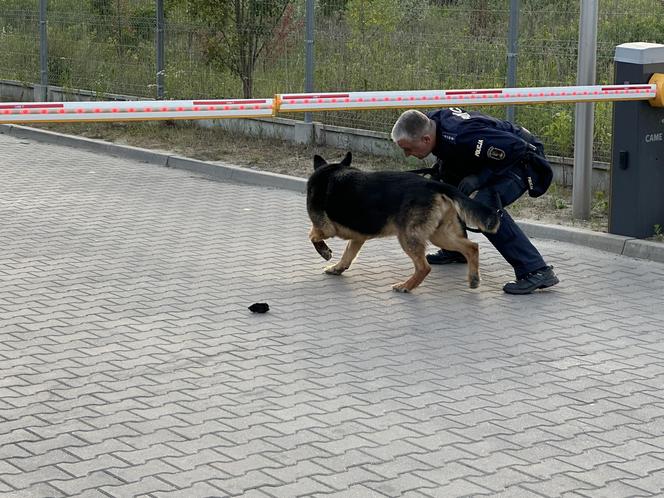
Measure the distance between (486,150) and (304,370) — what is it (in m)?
2.42

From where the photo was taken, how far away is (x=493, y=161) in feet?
26.4

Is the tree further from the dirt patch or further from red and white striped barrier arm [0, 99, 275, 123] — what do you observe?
red and white striped barrier arm [0, 99, 275, 123]

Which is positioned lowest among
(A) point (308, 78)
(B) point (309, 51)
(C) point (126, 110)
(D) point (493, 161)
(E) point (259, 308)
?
(E) point (259, 308)

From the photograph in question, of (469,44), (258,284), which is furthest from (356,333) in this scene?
(469,44)

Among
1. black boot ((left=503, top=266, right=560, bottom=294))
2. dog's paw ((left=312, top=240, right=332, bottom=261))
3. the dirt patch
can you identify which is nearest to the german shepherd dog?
dog's paw ((left=312, top=240, right=332, bottom=261))

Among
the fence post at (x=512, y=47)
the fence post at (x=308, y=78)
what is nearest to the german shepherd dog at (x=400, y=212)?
the fence post at (x=512, y=47)

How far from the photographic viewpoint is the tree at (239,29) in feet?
47.4

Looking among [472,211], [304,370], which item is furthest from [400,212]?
[304,370]

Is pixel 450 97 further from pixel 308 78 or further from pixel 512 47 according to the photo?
pixel 308 78

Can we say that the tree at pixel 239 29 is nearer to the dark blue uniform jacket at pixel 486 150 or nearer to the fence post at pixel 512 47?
the fence post at pixel 512 47

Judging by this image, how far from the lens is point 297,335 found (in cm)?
696

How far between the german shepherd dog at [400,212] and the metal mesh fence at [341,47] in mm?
3686

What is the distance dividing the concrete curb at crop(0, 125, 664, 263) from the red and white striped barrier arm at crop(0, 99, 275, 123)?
10.4 ft

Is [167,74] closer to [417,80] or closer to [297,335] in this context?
[417,80]
